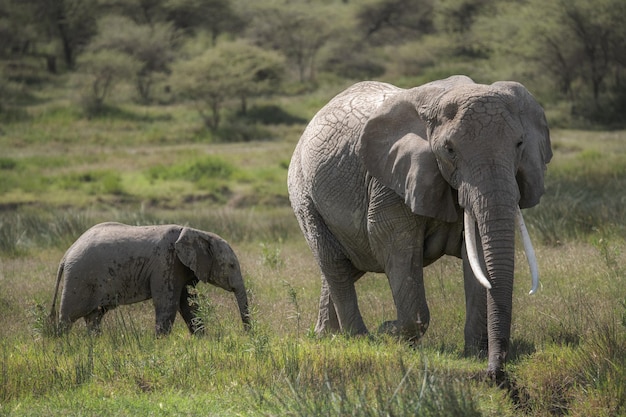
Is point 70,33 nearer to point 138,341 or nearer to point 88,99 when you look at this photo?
point 88,99

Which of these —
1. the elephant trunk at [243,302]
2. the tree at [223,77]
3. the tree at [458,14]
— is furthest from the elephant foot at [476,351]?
the tree at [458,14]

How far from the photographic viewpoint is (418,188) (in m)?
6.84

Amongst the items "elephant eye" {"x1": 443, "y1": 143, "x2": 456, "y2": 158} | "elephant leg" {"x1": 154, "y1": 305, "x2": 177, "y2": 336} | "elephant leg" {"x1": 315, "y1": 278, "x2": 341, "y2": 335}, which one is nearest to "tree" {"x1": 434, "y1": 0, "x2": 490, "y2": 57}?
"elephant leg" {"x1": 315, "y1": 278, "x2": 341, "y2": 335}

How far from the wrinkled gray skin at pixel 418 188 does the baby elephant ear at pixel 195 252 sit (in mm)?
929

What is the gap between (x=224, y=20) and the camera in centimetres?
6247

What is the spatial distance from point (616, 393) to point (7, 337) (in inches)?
203

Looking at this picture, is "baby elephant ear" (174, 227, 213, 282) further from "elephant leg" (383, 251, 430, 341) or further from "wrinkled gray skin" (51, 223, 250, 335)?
"elephant leg" (383, 251, 430, 341)

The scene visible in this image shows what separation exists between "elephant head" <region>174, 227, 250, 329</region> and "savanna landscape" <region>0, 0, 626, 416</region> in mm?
318

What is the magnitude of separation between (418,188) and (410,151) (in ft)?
1.02

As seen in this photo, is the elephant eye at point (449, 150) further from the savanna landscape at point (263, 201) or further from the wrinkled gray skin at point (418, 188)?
the savanna landscape at point (263, 201)

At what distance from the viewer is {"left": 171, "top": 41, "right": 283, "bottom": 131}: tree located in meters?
42.9

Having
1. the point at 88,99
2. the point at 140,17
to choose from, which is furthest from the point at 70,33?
the point at 88,99

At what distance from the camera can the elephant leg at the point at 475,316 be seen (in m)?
7.08

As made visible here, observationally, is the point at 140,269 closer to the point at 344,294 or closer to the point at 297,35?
the point at 344,294
